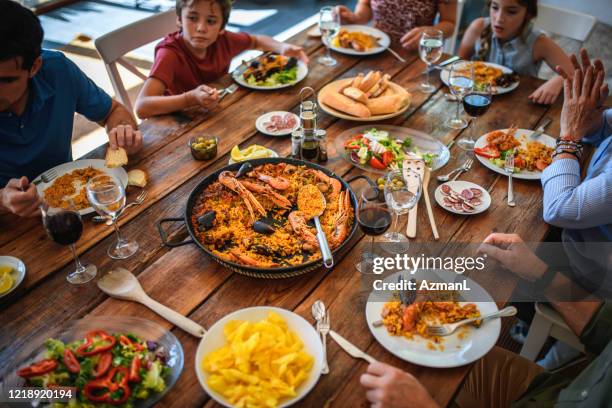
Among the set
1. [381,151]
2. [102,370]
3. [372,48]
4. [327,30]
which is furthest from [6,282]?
[372,48]

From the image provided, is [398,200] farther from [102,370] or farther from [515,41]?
[515,41]

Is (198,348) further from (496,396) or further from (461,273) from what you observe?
(496,396)

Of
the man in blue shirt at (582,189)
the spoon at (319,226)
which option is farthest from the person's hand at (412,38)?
the spoon at (319,226)

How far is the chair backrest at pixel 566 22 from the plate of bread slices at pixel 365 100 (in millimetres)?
1398

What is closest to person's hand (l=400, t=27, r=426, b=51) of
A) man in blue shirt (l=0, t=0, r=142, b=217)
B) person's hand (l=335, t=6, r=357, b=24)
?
person's hand (l=335, t=6, r=357, b=24)

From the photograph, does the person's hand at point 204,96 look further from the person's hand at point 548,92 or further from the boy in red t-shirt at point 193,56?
the person's hand at point 548,92

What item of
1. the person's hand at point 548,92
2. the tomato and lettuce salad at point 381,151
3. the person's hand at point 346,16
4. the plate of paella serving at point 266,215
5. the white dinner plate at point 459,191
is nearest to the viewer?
the plate of paella serving at point 266,215

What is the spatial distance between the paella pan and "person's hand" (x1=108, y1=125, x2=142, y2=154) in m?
0.44

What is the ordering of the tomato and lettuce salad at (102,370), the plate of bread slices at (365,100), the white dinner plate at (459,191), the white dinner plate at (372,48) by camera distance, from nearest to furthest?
the tomato and lettuce salad at (102,370) < the white dinner plate at (459,191) < the plate of bread slices at (365,100) < the white dinner plate at (372,48)

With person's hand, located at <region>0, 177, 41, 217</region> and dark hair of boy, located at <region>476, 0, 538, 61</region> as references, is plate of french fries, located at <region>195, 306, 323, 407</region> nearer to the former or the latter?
person's hand, located at <region>0, 177, 41, 217</region>

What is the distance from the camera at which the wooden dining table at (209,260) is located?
1.24 metres

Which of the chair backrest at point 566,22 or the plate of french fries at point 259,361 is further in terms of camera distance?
the chair backrest at point 566,22

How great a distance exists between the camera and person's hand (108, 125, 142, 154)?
1913 mm

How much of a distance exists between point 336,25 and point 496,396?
83.5 inches
